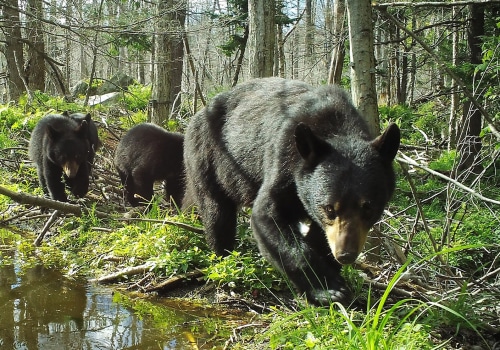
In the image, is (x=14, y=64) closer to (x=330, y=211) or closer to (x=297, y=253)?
(x=297, y=253)

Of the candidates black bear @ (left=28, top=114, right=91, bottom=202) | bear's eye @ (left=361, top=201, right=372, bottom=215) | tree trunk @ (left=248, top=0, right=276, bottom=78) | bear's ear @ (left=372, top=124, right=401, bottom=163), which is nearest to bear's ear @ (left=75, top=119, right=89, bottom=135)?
black bear @ (left=28, top=114, right=91, bottom=202)

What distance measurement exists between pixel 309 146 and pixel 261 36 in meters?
4.16

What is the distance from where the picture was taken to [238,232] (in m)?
5.51

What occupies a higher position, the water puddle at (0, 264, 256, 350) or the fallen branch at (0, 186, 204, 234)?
the fallen branch at (0, 186, 204, 234)

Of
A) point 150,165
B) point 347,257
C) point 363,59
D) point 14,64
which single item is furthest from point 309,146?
point 14,64

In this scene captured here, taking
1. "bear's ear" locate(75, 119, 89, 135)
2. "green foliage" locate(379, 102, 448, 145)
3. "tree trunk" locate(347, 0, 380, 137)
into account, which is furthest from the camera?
"green foliage" locate(379, 102, 448, 145)

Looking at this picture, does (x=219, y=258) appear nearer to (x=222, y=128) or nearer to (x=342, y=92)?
(x=222, y=128)

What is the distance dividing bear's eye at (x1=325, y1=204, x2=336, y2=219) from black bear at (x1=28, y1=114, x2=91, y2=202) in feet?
16.0

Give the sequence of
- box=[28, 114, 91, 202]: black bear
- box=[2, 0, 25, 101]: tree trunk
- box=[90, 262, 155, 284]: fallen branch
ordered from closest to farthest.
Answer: box=[90, 262, 155, 284]: fallen branch, box=[28, 114, 91, 202]: black bear, box=[2, 0, 25, 101]: tree trunk

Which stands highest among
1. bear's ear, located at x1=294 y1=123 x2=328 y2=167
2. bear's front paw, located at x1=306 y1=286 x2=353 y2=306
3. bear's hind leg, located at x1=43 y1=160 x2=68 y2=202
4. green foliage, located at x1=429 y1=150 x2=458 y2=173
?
bear's ear, located at x1=294 y1=123 x2=328 y2=167

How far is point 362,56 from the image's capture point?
4.51 metres

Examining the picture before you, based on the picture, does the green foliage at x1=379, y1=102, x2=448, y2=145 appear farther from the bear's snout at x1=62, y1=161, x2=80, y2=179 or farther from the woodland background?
the bear's snout at x1=62, y1=161, x2=80, y2=179

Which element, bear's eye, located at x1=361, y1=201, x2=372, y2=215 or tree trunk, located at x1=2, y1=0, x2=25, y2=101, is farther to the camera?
tree trunk, located at x1=2, y1=0, x2=25, y2=101

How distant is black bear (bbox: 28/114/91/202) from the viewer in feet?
24.1
